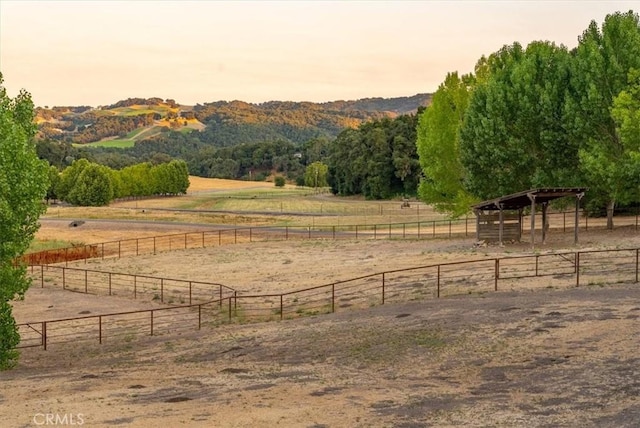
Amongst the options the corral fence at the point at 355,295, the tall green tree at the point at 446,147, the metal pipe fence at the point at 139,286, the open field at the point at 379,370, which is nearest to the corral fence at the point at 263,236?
the tall green tree at the point at 446,147

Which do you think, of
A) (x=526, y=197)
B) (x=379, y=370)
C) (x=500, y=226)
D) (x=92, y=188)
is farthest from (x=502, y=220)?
(x=92, y=188)

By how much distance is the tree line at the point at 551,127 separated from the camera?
42.4 meters

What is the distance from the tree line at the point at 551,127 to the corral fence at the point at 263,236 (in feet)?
21.2

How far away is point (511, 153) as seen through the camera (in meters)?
46.4

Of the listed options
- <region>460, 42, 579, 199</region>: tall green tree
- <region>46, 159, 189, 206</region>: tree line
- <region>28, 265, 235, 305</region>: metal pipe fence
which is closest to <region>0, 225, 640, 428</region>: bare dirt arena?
<region>28, 265, 235, 305</region>: metal pipe fence

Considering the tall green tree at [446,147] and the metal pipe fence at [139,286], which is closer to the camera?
the metal pipe fence at [139,286]

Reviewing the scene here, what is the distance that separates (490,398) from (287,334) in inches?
402

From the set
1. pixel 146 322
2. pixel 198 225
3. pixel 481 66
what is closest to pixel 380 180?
pixel 198 225

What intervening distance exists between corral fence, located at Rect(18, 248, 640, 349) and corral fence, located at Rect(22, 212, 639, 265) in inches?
851

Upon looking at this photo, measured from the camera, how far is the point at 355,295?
3145cm

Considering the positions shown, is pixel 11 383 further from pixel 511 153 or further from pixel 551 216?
pixel 551 216

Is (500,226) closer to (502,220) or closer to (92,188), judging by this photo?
(502,220)

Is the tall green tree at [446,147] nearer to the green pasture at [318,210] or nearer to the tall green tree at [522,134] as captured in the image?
the tall green tree at [522,134]

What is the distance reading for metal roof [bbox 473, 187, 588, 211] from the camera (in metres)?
37.0
